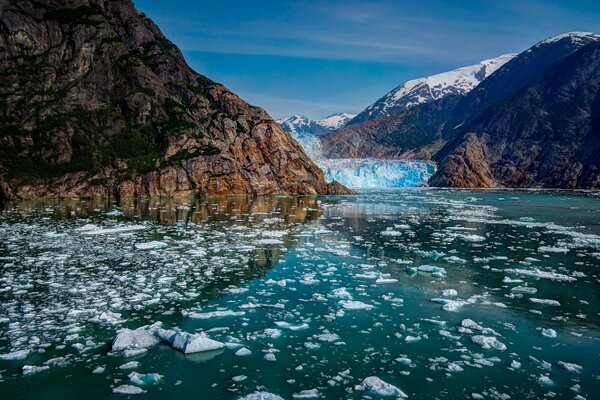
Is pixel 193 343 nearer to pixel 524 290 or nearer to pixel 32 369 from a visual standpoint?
pixel 32 369

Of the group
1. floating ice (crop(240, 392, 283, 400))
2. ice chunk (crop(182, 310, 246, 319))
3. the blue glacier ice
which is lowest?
ice chunk (crop(182, 310, 246, 319))

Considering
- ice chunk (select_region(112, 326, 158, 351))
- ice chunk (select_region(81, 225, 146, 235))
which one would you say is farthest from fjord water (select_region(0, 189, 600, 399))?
ice chunk (select_region(81, 225, 146, 235))

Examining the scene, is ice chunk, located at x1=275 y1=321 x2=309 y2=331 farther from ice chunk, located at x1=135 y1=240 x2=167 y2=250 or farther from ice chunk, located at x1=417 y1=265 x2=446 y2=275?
ice chunk, located at x1=135 y1=240 x2=167 y2=250

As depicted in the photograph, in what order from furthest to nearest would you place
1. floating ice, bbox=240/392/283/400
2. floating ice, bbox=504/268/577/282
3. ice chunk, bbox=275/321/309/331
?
floating ice, bbox=504/268/577/282 → ice chunk, bbox=275/321/309/331 → floating ice, bbox=240/392/283/400

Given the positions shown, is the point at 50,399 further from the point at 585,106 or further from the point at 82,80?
the point at 585,106

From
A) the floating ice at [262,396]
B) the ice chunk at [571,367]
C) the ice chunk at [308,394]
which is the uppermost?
the floating ice at [262,396]

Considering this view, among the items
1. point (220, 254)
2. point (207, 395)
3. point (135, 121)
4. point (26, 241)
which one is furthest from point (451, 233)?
point (135, 121)

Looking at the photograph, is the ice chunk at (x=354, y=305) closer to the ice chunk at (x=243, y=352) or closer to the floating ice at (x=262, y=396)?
the ice chunk at (x=243, y=352)

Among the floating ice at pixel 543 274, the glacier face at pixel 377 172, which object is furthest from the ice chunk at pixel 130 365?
the glacier face at pixel 377 172
